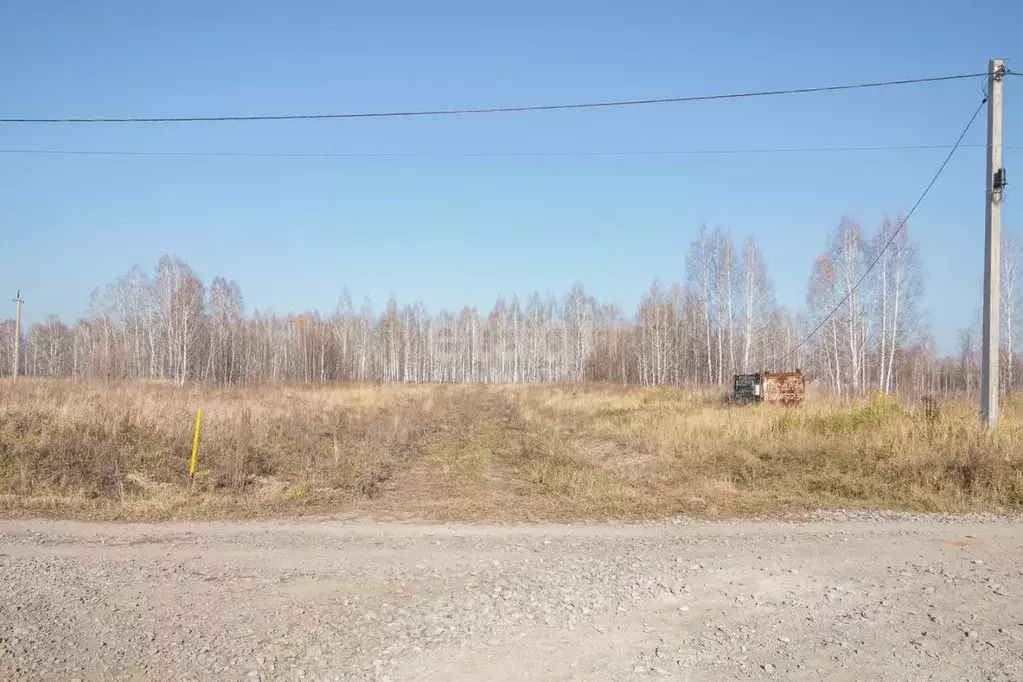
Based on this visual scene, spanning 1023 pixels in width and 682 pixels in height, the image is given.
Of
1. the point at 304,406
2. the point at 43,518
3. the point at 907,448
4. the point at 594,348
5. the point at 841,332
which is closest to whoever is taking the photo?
the point at 43,518

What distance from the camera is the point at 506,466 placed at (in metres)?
14.9

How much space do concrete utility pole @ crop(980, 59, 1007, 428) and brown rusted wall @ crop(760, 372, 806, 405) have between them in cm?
955

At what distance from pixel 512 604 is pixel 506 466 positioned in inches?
369

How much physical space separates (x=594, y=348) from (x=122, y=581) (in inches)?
3214

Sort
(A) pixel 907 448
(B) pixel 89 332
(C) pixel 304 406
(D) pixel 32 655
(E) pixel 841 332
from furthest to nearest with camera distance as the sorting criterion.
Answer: (B) pixel 89 332 → (E) pixel 841 332 → (C) pixel 304 406 → (A) pixel 907 448 → (D) pixel 32 655

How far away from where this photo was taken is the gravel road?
4469 millimetres

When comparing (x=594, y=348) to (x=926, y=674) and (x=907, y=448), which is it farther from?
(x=926, y=674)

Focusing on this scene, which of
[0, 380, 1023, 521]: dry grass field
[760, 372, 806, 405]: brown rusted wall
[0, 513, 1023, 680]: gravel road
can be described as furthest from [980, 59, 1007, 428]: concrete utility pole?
[760, 372, 806, 405]: brown rusted wall

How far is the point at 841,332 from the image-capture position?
132 ft

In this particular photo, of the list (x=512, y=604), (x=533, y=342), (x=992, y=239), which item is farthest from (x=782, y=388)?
(x=533, y=342)

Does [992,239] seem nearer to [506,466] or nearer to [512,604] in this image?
[506,466]

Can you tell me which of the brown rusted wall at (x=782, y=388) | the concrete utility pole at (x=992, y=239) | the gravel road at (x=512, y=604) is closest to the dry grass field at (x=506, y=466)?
the concrete utility pole at (x=992, y=239)

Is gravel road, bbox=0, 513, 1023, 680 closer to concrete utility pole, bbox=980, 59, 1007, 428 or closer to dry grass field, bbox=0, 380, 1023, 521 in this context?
dry grass field, bbox=0, 380, 1023, 521

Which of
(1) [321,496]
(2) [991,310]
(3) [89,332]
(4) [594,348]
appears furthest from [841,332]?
(3) [89,332]
